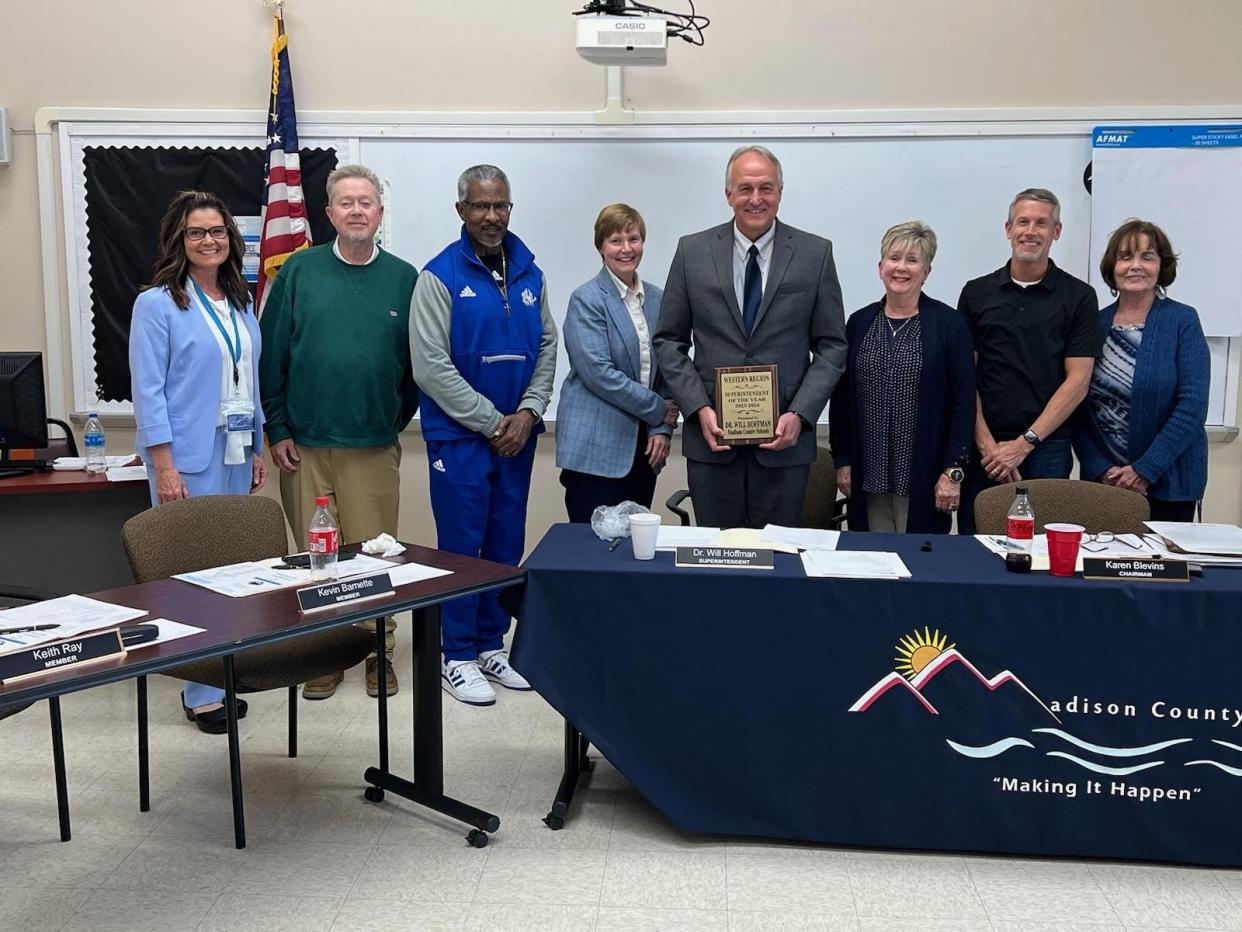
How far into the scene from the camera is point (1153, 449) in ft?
11.5

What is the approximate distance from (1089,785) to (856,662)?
0.60 m

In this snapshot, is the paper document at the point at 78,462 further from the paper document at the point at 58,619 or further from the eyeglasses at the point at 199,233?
the paper document at the point at 58,619

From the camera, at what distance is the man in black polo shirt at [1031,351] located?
11.5ft

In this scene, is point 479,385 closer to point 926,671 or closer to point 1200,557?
point 926,671

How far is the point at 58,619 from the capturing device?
7.27 feet

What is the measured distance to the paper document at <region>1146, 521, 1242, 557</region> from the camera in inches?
106

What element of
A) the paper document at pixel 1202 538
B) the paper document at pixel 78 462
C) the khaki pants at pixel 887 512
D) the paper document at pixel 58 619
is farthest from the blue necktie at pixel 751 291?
the paper document at pixel 78 462

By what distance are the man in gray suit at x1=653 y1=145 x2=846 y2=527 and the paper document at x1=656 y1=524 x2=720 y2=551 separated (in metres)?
0.43

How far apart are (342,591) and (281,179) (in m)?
2.79

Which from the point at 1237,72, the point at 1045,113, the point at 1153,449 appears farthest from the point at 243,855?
the point at 1237,72

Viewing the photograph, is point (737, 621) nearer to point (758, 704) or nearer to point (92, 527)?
point (758, 704)

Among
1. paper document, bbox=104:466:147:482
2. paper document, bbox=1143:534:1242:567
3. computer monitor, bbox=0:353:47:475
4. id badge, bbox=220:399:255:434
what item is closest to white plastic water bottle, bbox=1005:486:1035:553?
paper document, bbox=1143:534:1242:567

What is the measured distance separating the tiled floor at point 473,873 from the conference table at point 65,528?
887 mm

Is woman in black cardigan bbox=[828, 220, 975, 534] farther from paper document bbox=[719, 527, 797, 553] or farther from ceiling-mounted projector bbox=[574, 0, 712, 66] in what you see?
ceiling-mounted projector bbox=[574, 0, 712, 66]
